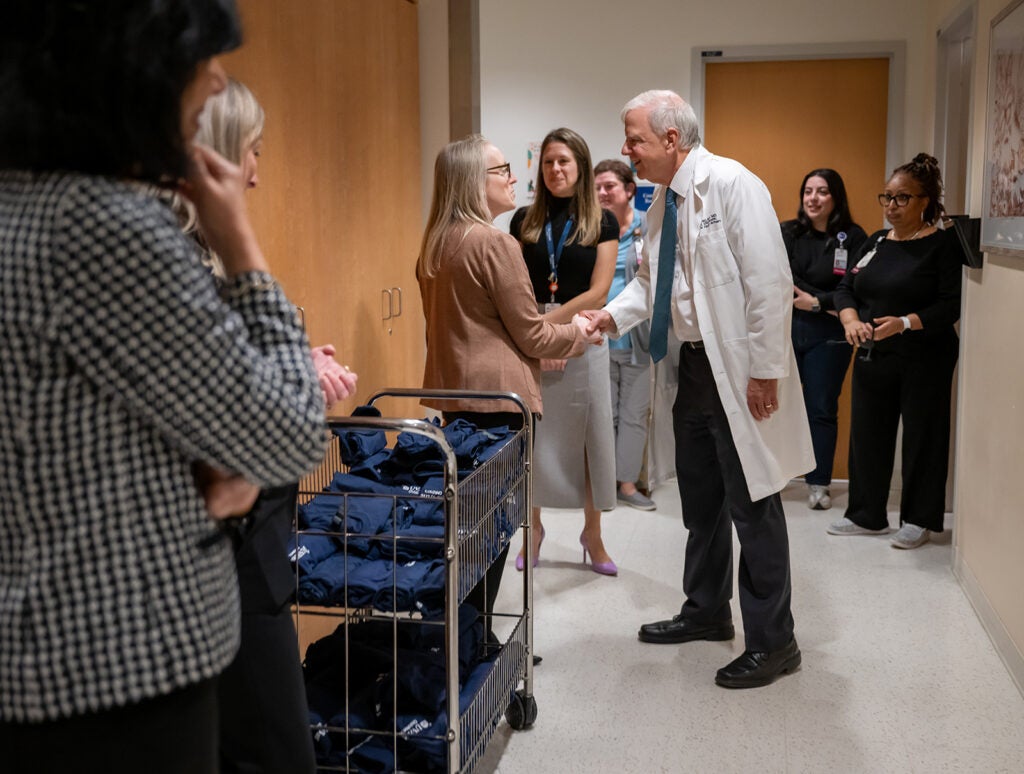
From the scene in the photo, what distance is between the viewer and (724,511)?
338 cm

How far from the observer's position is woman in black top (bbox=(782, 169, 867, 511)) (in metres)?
5.13

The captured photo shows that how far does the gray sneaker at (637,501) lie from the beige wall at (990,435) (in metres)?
1.47

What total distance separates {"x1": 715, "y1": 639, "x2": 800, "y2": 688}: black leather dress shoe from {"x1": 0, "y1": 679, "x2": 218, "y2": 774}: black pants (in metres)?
2.26

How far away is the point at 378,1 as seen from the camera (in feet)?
12.1

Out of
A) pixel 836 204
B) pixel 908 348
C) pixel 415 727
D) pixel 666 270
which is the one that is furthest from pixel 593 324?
pixel 836 204

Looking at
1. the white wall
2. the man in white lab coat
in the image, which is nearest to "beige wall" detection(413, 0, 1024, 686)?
the white wall

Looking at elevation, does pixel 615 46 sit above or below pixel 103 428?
above

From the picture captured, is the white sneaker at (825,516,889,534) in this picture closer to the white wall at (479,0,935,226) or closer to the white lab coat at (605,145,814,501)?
the white lab coat at (605,145,814,501)

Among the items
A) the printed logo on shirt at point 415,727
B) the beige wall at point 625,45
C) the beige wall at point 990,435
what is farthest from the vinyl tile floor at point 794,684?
the beige wall at point 625,45

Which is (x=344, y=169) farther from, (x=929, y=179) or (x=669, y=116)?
(x=929, y=179)

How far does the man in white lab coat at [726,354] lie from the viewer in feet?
9.71

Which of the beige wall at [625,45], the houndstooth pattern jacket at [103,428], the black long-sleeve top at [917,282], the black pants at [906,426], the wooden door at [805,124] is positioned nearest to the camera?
the houndstooth pattern jacket at [103,428]

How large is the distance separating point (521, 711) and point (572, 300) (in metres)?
1.61

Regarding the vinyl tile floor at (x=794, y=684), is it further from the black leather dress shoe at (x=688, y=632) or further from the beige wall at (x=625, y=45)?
the beige wall at (x=625, y=45)
